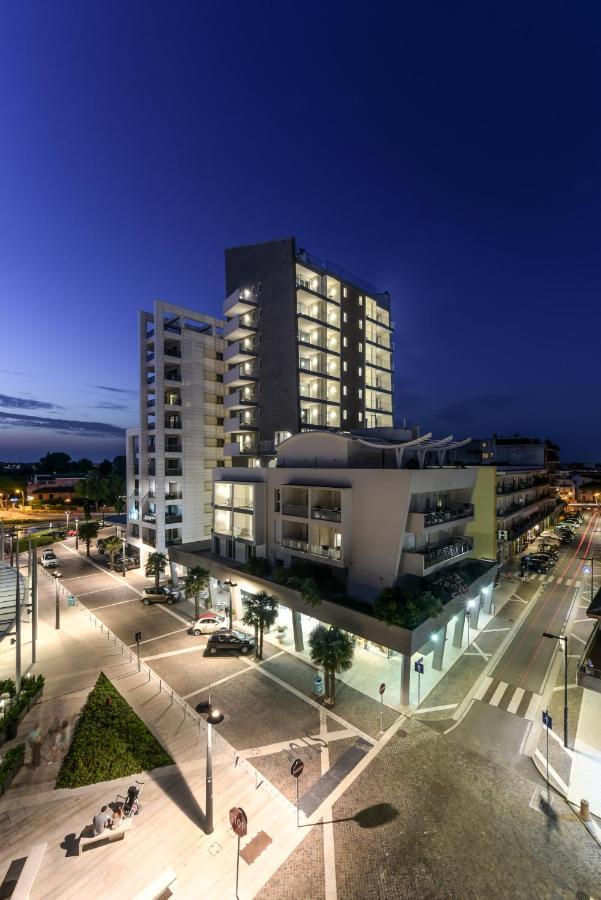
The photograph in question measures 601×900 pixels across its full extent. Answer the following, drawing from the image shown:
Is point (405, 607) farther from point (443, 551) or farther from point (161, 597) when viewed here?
Answer: point (161, 597)

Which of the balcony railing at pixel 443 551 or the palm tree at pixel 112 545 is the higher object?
the balcony railing at pixel 443 551

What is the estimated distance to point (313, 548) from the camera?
28828mm

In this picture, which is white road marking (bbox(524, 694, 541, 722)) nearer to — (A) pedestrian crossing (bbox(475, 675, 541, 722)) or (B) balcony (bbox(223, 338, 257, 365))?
(A) pedestrian crossing (bbox(475, 675, 541, 722))

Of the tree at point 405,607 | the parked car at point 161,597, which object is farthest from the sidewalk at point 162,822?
the parked car at point 161,597

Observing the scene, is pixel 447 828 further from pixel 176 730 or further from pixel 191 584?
pixel 191 584

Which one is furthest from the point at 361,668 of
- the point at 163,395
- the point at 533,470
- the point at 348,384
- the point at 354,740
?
the point at 533,470

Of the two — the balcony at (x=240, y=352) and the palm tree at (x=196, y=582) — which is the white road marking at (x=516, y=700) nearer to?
the palm tree at (x=196, y=582)

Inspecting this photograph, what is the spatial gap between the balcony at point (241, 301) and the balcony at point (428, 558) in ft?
122

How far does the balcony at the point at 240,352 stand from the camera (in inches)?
1901

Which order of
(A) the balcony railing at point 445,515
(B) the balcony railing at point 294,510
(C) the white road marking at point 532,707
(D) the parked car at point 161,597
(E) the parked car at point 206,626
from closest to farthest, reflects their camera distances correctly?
(C) the white road marking at point 532,707 < (A) the balcony railing at point 445,515 < (B) the balcony railing at point 294,510 < (E) the parked car at point 206,626 < (D) the parked car at point 161,597

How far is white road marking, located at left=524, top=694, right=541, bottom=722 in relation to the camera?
21.6 meters

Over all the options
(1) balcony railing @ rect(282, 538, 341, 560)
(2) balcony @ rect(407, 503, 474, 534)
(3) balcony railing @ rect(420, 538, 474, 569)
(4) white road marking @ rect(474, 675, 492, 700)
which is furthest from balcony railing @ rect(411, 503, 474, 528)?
(4) white road marking @ rect(474, 675, 492, 700)

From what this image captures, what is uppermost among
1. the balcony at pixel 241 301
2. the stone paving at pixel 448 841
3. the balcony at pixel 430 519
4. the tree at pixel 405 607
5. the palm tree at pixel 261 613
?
the balcony at pixel 241 301

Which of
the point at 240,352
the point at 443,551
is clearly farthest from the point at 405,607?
the point at 240,352
